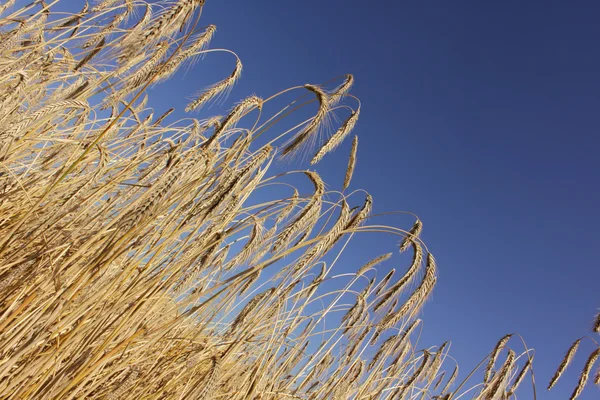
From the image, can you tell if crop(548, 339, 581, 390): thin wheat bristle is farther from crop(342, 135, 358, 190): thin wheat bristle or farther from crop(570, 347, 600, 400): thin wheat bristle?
crop(342, 135, 358, 190): thin wheat bristle

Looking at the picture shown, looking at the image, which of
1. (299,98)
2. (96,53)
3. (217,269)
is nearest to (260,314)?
(217,269)

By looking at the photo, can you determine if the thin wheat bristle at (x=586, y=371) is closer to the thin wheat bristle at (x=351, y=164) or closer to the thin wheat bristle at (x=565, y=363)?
→ the thin wheat bristle at (x=565, y=363)

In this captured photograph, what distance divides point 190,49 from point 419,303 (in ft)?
5.63

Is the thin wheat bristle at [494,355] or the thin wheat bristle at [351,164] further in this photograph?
the thin wheat bristle at [494,355]

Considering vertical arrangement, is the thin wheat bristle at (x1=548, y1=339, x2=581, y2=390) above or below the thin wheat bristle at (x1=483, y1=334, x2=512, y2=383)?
above

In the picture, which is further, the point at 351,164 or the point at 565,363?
the point at 565,363

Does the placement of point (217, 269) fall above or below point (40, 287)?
above

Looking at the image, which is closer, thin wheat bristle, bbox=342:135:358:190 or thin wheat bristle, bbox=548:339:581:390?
thin wheat bristle, bbox=342:135:358:190

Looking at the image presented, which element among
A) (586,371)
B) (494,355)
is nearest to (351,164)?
(494,355)

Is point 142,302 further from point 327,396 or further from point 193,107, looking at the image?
point 193,107

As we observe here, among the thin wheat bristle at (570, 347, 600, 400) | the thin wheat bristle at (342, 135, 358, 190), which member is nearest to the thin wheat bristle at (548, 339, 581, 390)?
the thin wheat bristle at (570, 347, 600, 400)

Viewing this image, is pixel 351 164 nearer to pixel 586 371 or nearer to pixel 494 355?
pixel 494 355

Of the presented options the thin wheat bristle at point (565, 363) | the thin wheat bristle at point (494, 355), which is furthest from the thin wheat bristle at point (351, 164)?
the thin wheat bristle at point (565, 363)

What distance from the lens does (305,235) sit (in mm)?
2346
